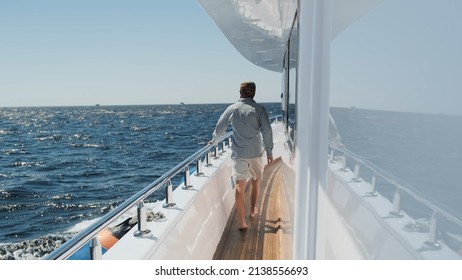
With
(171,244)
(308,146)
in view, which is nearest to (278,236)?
(171,244)

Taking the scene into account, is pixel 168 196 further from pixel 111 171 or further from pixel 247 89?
pixel 111 171

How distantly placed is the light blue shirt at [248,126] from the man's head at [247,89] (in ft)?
0.14

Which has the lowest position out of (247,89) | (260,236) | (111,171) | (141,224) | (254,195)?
(111,171)

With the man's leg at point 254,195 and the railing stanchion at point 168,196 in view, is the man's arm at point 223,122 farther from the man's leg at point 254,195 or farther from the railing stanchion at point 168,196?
the railing stanchion at point 168,196

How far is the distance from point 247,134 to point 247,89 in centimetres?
37

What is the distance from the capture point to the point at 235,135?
2959mm

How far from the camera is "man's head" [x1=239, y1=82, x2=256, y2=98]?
287 cm

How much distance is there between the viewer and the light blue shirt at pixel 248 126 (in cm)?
283

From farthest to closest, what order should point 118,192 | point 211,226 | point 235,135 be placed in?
point 118,192, point 235,135, point 211,226

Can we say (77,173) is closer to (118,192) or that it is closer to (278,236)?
(118,192)

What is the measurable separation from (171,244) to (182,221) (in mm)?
262

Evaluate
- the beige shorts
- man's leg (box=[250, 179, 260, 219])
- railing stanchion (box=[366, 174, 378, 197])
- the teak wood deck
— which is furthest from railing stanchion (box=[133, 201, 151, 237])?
man's leg (box=[250, 179, 260, 219])

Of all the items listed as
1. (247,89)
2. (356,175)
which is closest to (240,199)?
(247,89)

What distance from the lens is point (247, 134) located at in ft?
9.46
